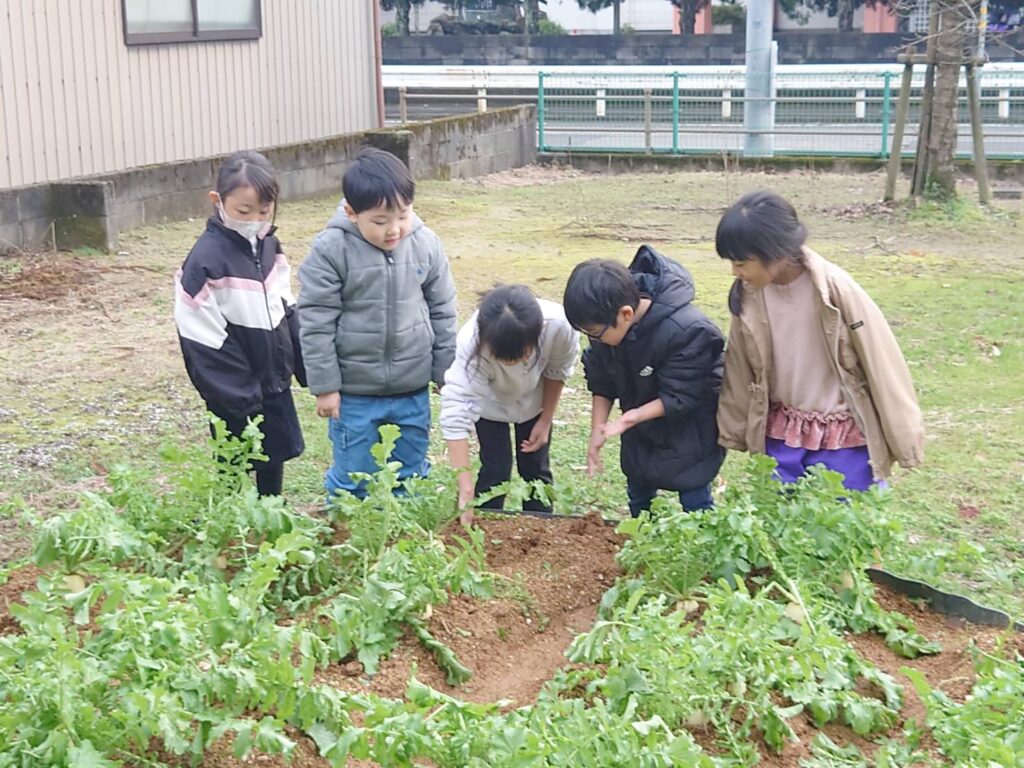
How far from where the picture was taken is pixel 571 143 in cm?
1881

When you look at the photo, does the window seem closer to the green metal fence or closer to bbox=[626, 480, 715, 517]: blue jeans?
the green metal fence

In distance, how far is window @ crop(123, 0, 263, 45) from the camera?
38.4ft

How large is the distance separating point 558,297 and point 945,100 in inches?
213

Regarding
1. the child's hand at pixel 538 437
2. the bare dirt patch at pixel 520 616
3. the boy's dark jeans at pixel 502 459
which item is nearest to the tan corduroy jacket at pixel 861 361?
the bare dirt patch at pixel 520 616

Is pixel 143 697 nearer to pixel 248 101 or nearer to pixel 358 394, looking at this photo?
pixel 358 394

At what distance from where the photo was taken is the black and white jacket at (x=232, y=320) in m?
4.18

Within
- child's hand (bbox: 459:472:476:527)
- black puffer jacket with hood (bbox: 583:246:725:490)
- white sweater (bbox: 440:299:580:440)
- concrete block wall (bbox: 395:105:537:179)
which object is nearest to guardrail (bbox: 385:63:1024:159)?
concrete block wall (bbox: 395:105:537:179)

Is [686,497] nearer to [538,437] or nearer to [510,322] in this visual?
[538,437]

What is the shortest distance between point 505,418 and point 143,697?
2.14 meters

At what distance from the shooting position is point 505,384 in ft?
13.9

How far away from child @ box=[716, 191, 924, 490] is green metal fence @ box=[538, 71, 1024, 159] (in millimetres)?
13503

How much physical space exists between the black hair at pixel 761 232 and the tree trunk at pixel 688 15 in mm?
37027

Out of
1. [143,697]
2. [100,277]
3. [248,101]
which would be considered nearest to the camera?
[143,697]

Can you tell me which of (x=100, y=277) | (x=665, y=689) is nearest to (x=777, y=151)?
(x=100, y=277)
